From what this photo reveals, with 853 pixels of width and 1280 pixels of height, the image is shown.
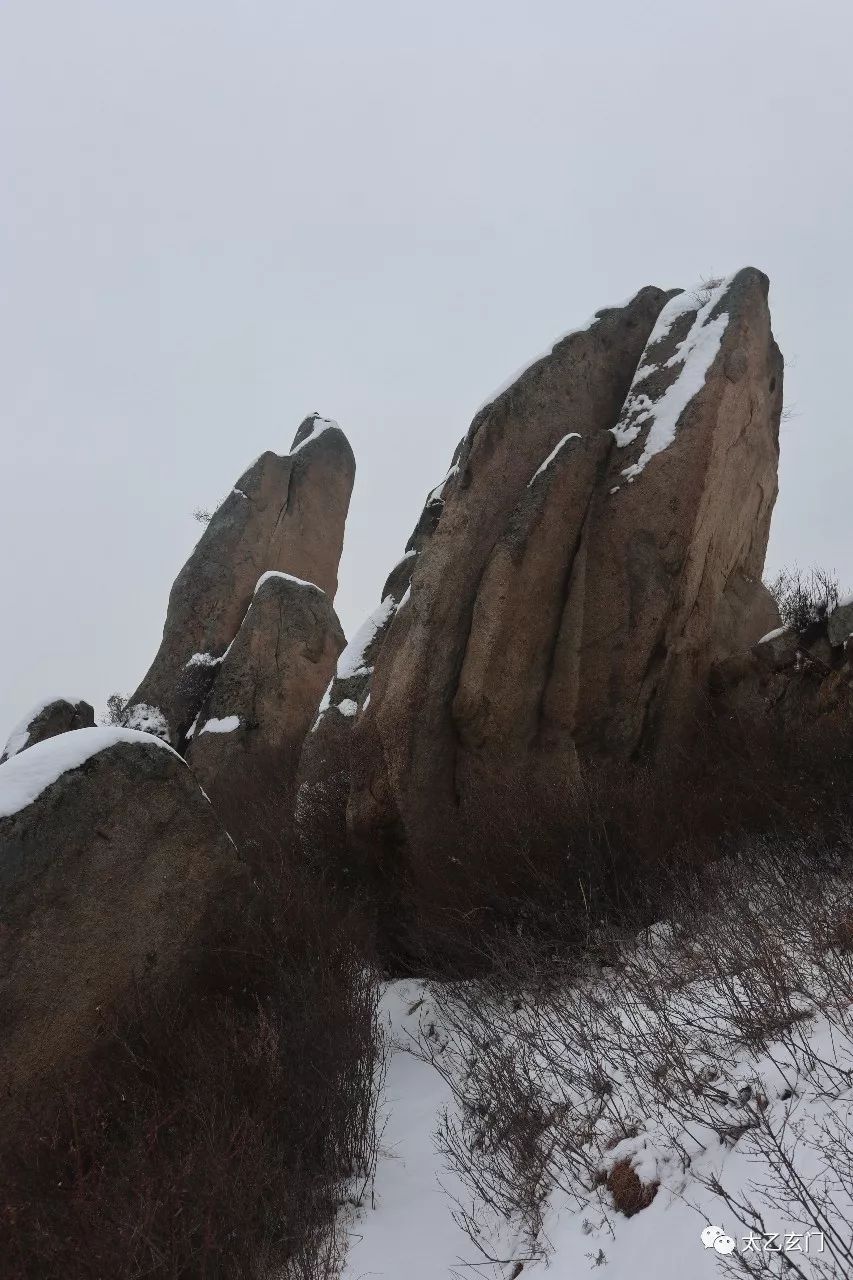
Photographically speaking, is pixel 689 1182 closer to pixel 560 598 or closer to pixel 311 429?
pixel 560 598

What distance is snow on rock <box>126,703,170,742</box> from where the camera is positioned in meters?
19.1

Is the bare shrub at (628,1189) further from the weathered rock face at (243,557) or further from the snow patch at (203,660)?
the snow patch at (203,660)

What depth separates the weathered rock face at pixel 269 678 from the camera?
17312mm

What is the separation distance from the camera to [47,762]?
6.14 m

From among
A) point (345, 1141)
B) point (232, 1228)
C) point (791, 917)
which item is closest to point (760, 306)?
point (791, 917)

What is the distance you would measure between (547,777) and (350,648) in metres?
4.91

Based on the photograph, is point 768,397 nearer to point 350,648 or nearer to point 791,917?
point 350,648

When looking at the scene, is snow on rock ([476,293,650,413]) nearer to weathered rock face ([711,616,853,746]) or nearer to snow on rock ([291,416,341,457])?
weathered rock face ([711,616,853,746])

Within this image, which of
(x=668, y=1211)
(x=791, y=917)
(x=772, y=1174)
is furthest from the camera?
(x=791, y=917)

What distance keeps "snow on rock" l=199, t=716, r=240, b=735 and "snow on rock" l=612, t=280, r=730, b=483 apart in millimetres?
10116

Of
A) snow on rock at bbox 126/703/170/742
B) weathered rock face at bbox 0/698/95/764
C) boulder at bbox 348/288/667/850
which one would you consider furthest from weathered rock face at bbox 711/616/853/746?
snow on rock at bbox 126/703/170/742

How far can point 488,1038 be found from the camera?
18.3 ft

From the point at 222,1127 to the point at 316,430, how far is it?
2068cm

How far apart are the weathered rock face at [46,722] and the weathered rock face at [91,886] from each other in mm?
10139
